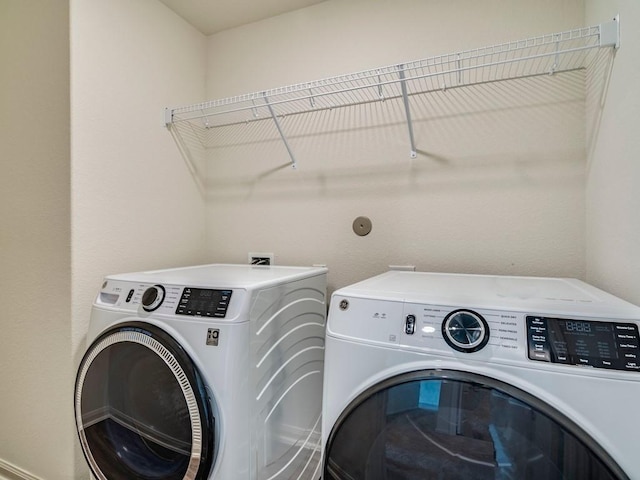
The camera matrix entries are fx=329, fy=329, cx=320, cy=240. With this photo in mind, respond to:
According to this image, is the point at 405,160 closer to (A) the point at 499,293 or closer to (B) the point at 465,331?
(A) the point at 499,293

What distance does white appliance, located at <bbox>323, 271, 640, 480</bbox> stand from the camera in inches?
25.2

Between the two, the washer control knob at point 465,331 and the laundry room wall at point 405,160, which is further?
Result: the laundry room wall at point 405,160

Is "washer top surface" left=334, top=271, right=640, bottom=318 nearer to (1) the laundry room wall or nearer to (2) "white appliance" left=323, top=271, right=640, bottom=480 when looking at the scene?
(2) "white appliance" left=323, top=271, right=640, bottom=480

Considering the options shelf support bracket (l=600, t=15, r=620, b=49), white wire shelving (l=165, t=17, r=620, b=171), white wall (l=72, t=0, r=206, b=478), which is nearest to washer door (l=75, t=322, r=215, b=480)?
white wall (l=72, t=0, r=206, b=478)

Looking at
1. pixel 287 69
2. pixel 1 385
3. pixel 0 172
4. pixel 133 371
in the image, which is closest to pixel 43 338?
pixel 1 385

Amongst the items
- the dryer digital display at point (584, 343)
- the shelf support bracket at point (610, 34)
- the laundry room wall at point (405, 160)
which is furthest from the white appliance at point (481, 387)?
the shelf support bracket at point (610, 34)

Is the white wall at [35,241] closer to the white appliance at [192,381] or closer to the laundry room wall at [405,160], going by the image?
the white appliance at [192,381]

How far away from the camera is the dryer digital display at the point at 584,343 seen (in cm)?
65

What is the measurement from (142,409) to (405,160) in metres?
1.49

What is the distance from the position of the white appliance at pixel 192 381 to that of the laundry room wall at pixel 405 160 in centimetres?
59

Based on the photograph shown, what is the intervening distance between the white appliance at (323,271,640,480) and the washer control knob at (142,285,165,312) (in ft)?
2.04

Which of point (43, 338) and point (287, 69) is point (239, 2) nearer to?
point (287, 69)

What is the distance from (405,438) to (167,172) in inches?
67.1

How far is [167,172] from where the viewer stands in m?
1.83
